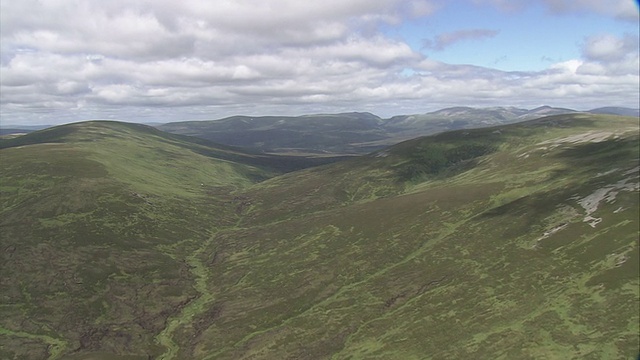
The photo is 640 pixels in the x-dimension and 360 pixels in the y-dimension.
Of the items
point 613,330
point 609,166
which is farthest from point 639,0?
point 609,166

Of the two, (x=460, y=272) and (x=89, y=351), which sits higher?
(x=460, y=272)

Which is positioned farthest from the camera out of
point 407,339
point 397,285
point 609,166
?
point 609,166

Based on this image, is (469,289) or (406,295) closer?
(469,289)

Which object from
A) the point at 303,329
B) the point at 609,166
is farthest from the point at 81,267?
the point at 609,166

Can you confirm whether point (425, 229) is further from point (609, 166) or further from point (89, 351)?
point (89, 351)

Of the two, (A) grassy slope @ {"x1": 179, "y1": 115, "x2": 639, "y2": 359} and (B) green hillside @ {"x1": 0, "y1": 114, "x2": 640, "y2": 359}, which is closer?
(A) grassy slope @ {"x1": 179, "y1": 115, "x2": 639, "y2": 359}

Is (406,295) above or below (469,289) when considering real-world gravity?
below

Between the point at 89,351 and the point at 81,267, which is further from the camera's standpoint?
the point at 81,267

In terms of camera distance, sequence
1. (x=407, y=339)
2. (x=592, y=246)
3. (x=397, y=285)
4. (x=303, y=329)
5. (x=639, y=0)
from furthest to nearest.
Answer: (x=397, y=285), (x=303, y=329), (x=592, y=246), (x=407, y=339), (x=639, y=0)

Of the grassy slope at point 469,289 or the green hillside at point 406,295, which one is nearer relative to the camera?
the grassy slope at point 469,289

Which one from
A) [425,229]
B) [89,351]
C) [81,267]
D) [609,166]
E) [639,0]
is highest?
[639,0]
